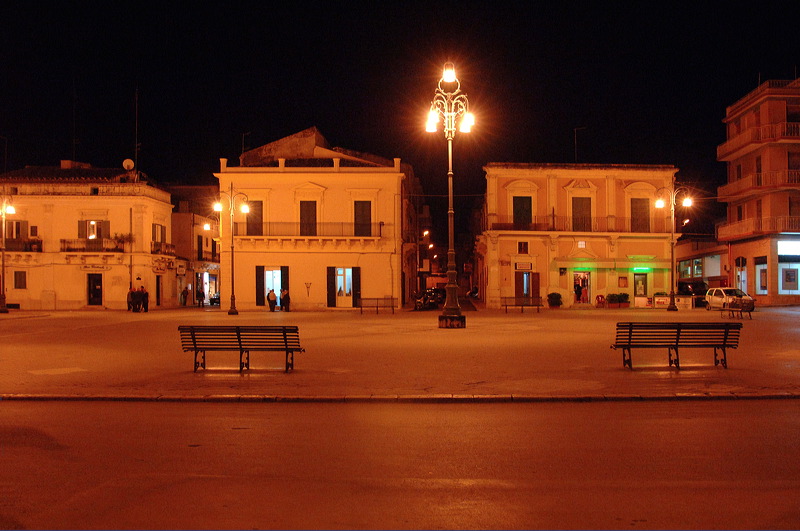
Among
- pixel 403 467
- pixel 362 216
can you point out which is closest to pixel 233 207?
pixel 362 216

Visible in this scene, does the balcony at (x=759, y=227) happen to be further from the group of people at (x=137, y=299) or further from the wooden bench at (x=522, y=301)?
the group of people at (x=137, y=299)

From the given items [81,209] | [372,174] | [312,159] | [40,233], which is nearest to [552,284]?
[372,174]

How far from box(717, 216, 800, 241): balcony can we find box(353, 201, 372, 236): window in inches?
1008

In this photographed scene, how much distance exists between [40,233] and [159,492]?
41.5 metres

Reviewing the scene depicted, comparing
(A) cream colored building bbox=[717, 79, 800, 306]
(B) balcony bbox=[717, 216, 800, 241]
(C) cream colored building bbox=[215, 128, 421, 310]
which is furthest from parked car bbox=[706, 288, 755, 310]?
(C) cream colored building bbox=[215, 128, 421, 310]

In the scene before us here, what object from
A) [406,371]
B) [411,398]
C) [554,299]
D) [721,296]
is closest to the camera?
[411,398]

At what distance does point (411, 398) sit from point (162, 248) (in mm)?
37495

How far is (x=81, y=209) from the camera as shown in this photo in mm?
40125

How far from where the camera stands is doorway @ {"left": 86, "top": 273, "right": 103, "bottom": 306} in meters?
40.4

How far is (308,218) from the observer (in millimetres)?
37562

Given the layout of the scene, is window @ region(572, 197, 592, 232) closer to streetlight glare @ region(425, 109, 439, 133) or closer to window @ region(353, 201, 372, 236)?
window @ region(353, 201, 372, 236)

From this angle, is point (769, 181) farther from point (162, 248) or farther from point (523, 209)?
point (162, 248)

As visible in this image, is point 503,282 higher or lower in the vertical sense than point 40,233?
lower

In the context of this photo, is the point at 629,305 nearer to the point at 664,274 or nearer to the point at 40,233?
the point at 664,274
